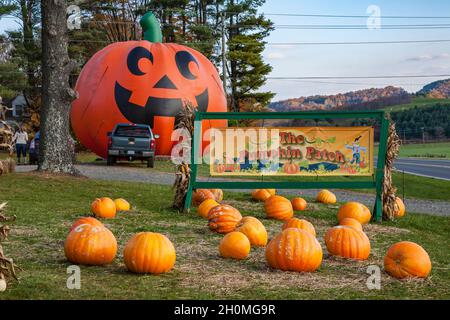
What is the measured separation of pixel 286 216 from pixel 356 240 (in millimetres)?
3441

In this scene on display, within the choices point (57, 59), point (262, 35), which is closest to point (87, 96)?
point (57, 59)

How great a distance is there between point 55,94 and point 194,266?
34.3ft

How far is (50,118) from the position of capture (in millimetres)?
15367

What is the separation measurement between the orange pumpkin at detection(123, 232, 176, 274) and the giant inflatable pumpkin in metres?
17.0

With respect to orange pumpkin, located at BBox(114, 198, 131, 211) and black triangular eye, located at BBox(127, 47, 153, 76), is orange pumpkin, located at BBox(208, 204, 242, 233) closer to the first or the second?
orange pumpkin, located at BBox(114, 198, 131, 211)

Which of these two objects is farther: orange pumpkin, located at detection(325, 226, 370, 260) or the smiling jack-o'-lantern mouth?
the smiling jack-o'-lantern mouth

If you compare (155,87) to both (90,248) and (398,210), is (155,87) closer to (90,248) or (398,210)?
(398,210)

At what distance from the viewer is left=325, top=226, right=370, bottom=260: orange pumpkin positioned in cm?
695

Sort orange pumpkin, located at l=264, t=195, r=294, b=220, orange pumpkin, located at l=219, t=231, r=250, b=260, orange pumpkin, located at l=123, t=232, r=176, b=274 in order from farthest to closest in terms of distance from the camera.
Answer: orange pumpkin, located at l=264, t=195, r=294, b=220 → orange pumpkin, located at l=219, t=231, r=250, b=260 → orange pumpkin, located at l=123, t=232, r=176, b=274

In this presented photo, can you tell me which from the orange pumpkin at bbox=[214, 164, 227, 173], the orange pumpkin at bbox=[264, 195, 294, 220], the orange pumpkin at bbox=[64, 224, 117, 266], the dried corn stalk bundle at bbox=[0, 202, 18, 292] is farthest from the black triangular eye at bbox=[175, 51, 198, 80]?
the dried corn stalk bundle at bbox=[0, 202, 18, 292]

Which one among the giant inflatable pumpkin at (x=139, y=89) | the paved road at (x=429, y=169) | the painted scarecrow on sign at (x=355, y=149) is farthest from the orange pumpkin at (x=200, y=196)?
the paved road at (x=429, y=169)

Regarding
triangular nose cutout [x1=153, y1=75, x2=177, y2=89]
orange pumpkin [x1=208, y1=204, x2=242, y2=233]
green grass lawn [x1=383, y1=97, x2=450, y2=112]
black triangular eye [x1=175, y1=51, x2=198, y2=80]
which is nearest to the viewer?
orange pumpkin [x1=208, y1=204, x2=242, y2=233]

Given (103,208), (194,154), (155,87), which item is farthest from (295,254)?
(155,87)
